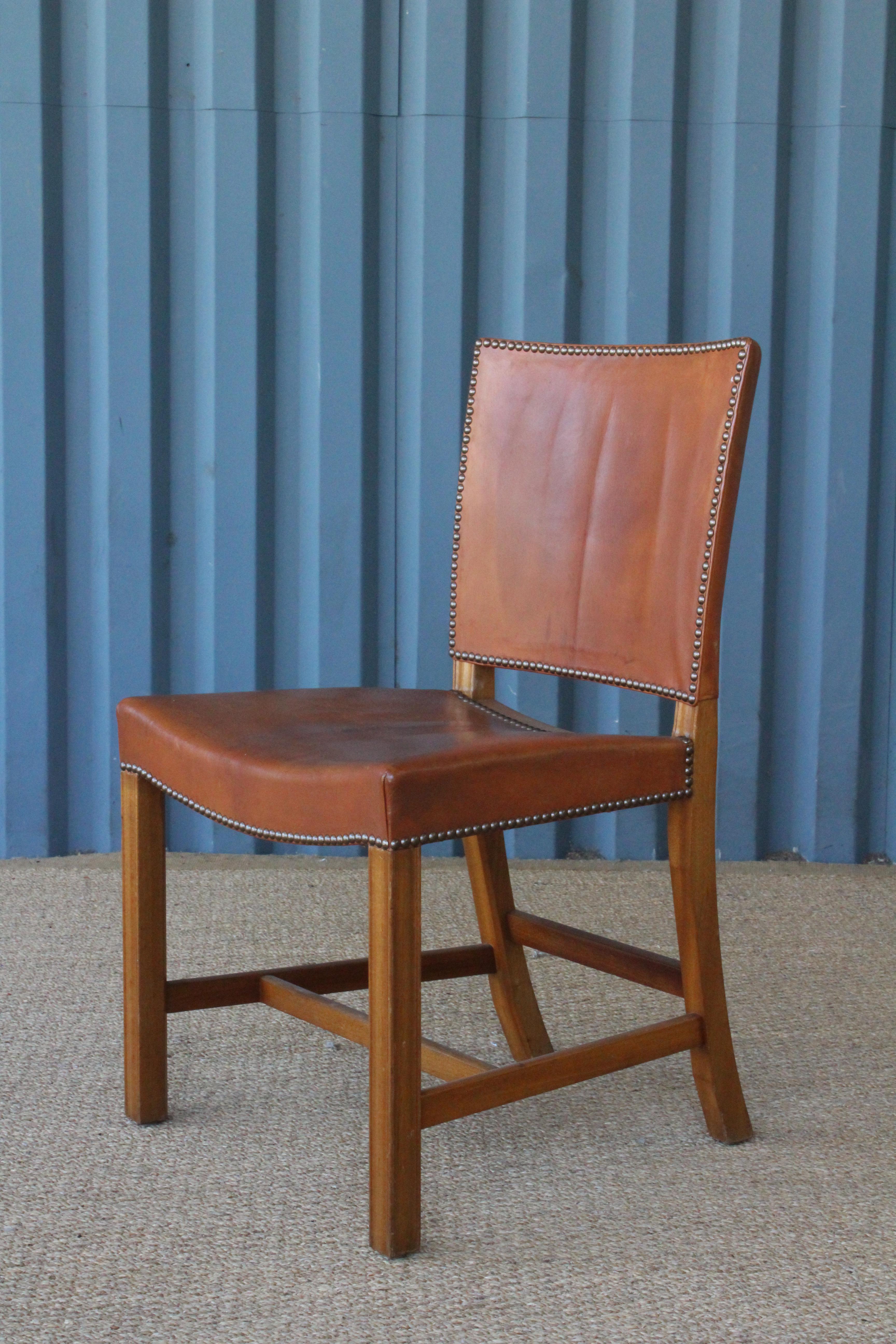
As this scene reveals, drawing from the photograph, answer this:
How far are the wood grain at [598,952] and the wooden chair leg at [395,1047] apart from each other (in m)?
0.35

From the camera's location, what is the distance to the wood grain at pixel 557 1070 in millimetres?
1216

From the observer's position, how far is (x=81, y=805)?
252cm

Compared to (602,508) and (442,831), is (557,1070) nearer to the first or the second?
(442,831)

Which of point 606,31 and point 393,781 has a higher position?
point 606,31

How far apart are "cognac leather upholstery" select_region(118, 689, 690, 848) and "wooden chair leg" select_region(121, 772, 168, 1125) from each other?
0.05 metres

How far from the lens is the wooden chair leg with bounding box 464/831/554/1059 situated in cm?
161

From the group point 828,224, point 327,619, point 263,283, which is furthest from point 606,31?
point 327,619

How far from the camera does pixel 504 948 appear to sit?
161 centimetres

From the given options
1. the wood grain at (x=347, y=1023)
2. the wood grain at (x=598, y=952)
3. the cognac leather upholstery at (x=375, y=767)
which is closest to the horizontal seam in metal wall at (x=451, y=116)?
the cognac leather upholstery at (x=375, y=767)

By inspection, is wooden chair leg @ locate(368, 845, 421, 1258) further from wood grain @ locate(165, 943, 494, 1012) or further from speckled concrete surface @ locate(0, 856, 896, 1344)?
wood grain @ locate(165, 943, 494, 1012)

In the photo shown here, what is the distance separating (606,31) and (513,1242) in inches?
77.7

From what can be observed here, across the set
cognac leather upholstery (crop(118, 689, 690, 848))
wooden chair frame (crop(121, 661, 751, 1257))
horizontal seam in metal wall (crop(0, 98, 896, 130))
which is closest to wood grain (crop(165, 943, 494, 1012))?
wooden chair frame (crop(121, 661, 751, 1257))

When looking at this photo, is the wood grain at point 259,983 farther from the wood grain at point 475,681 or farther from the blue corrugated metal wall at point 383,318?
the blue corrugated metal wall at point 383,318

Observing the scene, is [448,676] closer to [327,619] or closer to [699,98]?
[327,619]
